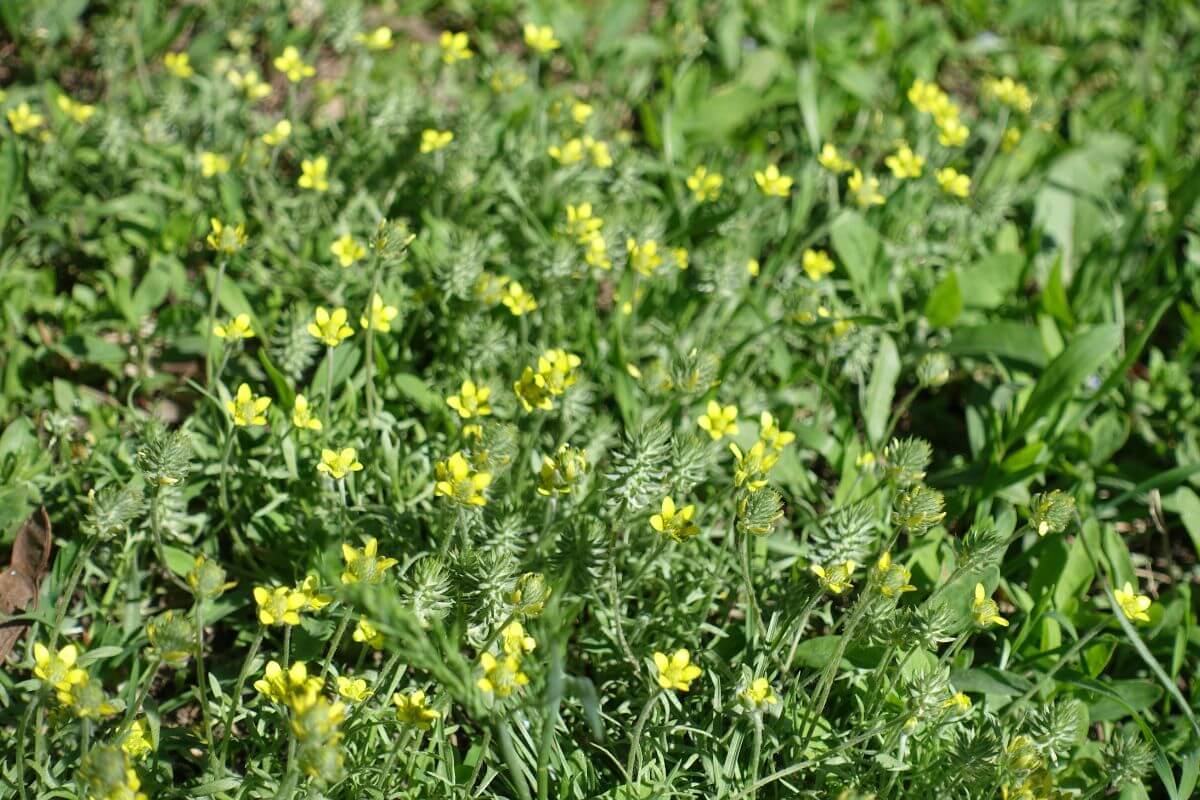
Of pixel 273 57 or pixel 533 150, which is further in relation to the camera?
pixel 273 57

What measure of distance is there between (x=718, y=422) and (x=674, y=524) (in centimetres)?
48

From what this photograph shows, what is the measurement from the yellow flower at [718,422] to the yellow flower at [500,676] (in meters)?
0.95

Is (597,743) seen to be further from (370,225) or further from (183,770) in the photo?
(370,225)

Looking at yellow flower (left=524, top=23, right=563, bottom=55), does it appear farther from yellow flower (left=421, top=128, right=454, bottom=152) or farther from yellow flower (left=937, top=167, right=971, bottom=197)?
yellow flower (left=937, top=167, right=971, bottom=197)

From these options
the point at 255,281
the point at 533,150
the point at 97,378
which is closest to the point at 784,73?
the point at 533,150

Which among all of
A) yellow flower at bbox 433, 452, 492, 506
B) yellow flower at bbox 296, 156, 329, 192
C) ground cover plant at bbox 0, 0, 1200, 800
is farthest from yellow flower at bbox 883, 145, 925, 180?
yellow flower at bbox 433, 452, 492, 506

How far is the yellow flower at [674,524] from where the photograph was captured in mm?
2559

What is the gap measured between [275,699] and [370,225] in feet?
6.21

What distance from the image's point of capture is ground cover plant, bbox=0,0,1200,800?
2.55m

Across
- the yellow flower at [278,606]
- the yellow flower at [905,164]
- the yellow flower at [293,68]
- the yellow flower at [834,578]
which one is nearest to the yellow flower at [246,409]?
the yellow flower at [278,606]

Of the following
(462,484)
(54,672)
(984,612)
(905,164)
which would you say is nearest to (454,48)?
(905,164)

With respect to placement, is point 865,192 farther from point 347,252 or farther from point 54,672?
point 54,672

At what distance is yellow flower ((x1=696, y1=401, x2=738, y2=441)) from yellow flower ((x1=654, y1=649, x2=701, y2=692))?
2.24 feet

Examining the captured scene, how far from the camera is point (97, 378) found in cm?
354
